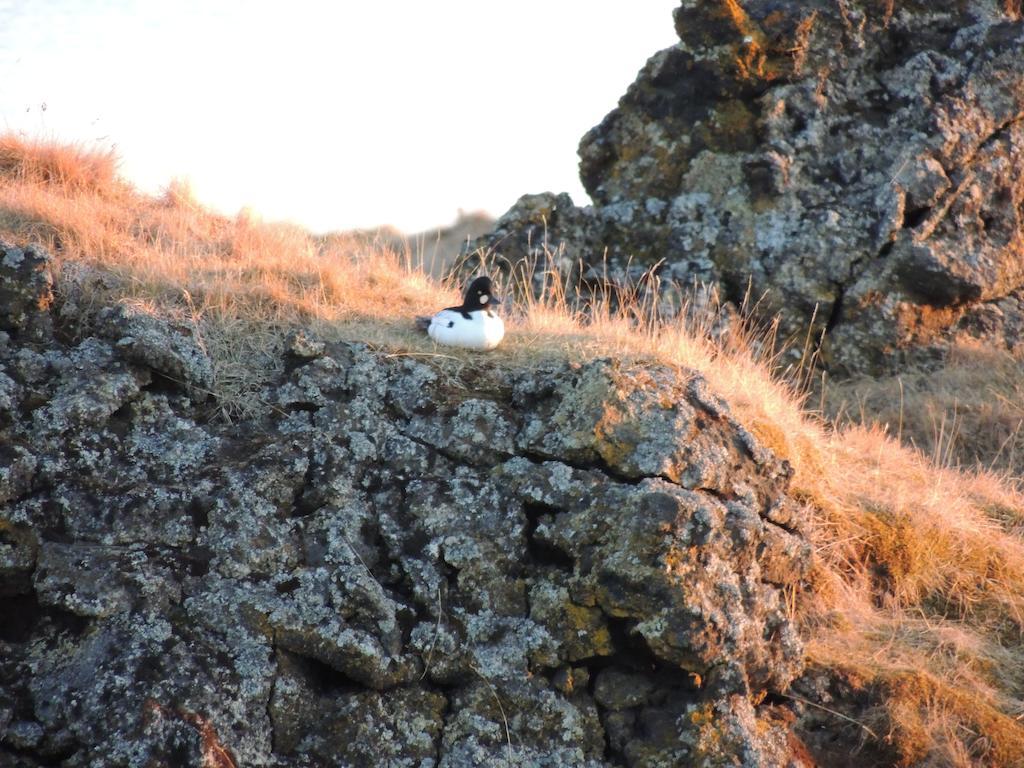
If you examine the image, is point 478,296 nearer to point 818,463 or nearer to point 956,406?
point 818,463

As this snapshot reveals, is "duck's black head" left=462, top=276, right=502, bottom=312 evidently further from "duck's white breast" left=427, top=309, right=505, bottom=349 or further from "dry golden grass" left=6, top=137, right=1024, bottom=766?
"dry golden grass" left=6, top=137, right=1024, bottom=766

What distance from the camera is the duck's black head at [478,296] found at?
5.57m

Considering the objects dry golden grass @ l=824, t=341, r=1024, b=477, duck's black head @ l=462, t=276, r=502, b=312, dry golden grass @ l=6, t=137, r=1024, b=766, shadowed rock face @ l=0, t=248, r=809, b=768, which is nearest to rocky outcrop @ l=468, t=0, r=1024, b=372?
dry golden grass @ l=824, t=341, r=1024, b=477

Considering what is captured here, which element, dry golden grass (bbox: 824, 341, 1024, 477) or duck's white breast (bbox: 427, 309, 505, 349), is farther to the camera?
dry golden grass (bbox: 824, 341, 1024, 477)

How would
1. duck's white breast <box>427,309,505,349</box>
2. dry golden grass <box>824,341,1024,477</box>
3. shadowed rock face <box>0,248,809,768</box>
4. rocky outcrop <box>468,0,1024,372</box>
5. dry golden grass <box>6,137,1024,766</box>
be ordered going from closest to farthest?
shadowed rock face <box>0,248,809,768</box>
dry golden grass <box>6,137,1024,766</box>
duck's white breast <box>427,309,505,349</box>
dry golden grass <box>824,341,1024,477</box>
rocky outcrop <box>468,0,1024,372</box>

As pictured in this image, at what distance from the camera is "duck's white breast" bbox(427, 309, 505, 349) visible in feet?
18.1

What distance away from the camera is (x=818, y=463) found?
20.5 feet

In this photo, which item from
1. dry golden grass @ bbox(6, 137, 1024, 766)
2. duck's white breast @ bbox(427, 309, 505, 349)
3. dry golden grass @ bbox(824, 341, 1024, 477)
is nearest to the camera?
dry golden grass @ bbox(6, 137, 1024, 766)

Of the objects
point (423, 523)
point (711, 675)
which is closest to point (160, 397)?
point (423, 523)

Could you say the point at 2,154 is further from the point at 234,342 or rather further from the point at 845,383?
the point at 845,383

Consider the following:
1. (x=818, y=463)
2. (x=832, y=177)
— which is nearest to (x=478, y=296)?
(x=818, y=463)

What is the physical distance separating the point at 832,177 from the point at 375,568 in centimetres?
657

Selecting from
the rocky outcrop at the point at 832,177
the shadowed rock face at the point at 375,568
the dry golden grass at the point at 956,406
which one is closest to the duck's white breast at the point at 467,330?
the shadowed rock face at the point at 375,568

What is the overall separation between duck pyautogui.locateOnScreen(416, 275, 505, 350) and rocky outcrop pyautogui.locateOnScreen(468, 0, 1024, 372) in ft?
12.1
